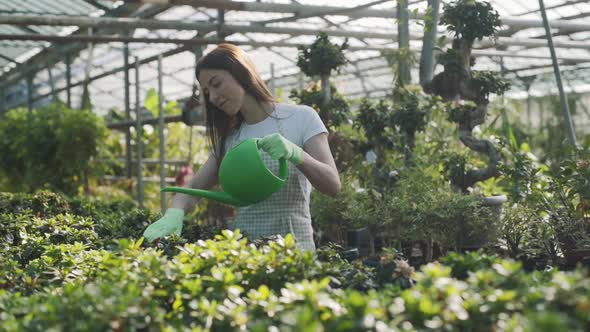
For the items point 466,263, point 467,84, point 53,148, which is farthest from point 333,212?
point 53,148

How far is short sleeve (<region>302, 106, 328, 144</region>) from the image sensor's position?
2078 millimetres

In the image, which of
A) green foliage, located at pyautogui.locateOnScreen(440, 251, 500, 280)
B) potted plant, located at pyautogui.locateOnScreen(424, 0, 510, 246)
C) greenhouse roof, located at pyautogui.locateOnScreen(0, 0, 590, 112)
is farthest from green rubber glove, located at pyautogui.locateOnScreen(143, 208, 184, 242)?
greenhouse roof, located at pyautogui.locateOnScreen(0, 0, 590, 112)

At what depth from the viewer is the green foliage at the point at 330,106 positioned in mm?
3752

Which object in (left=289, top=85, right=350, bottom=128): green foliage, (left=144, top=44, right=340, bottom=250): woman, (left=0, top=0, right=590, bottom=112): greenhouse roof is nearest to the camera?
(left=144, top=44, right=340, bottom=250): woman

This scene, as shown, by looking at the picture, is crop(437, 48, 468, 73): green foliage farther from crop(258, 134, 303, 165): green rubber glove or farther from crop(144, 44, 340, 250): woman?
crop(258, 134, 303, 165): green rubber glove

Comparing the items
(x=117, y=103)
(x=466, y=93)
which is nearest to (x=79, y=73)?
(x=117, y=103)

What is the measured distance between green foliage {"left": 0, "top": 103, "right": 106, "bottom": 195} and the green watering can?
526 cm

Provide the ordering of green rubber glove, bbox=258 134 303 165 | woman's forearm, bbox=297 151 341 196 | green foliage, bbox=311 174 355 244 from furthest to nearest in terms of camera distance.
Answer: green foliage, bbox=311 174 355 244, woman's forearm, bbox=297 151 341 196, green rubber glove, bbox=258 134 303 165

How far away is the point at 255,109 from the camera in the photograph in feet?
7.24

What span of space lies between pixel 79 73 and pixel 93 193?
22.6 ft

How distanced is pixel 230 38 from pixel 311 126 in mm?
7671

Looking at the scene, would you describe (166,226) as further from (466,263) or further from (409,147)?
(409,147)

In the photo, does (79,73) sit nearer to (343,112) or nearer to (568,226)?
(343,112)

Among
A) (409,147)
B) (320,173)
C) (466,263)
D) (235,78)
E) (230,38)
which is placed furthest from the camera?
(230,38)
